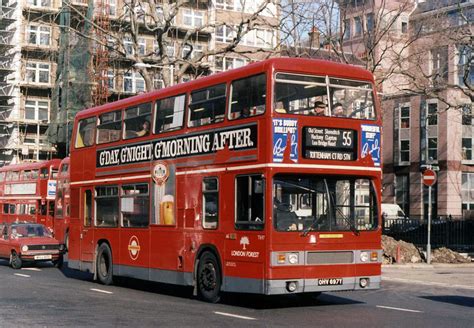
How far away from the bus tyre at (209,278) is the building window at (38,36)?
56767 millimetres

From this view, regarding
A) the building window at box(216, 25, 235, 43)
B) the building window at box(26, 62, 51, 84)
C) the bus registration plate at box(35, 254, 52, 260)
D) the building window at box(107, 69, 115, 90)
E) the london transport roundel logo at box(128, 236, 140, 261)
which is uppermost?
the building window at box(216, 25, 235, 43)

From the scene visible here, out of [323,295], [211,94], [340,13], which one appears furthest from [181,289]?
[340,13]

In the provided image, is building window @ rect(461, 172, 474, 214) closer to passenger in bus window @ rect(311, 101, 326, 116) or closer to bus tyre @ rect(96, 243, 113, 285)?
bus tyre @ rect(96, 243, 113, 285)

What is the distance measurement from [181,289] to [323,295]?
3574 millimetres

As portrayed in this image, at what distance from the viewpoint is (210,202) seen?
55.9ft

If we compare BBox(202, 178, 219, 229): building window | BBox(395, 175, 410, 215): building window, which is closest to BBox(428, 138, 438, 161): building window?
BBox(395, 175, 410, 215): building window

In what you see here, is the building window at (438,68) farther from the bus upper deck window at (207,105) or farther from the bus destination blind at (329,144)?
the bus destination blind at (329,144)

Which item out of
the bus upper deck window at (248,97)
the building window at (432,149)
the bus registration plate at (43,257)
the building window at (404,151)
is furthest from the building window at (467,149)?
the bus upper deck window at (248,97)

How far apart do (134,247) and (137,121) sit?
117 inches

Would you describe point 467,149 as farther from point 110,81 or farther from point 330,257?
point 330,257

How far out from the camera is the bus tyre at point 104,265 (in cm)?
2155

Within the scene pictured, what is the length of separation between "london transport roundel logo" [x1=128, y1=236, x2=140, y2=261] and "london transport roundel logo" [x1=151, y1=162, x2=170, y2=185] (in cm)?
180

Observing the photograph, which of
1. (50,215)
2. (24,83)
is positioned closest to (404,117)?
(24,83)

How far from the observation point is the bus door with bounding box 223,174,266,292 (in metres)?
15.4
